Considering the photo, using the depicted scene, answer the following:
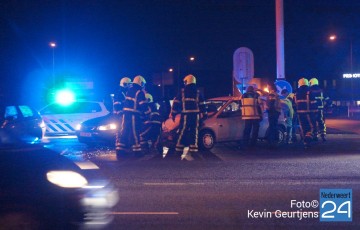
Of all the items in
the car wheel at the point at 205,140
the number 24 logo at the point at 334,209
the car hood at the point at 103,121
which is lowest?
the number 24 logo at the point at 334,209

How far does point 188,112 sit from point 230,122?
1.93 m

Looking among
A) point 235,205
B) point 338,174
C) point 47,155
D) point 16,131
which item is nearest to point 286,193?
point 235,205

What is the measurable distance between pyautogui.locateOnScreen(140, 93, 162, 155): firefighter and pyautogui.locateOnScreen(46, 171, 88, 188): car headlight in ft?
28.3

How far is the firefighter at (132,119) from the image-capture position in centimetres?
1345

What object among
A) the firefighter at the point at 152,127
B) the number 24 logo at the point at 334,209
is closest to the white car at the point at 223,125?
the firefighter at the point at 152,127

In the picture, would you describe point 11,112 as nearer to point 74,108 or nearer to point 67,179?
point 74,108

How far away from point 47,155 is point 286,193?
435 cm

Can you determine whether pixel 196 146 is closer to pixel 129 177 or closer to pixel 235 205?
pixel 129 177

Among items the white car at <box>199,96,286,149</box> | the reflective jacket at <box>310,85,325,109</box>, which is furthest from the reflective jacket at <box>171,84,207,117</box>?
the reflective jacket at <box>310,85,325,109</box>

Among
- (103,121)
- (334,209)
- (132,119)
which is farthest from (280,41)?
(334,209)

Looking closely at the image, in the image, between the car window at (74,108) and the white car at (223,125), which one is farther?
the car window at (74,108)

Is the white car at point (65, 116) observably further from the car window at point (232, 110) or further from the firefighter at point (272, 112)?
the firefighter at point (272, 112)

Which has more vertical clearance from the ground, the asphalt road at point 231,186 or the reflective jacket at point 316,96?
the reflective jacket at point 316,96

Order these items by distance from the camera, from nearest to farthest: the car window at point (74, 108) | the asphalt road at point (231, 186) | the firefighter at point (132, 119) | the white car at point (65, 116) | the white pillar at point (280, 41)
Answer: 1. the asphalt road at point (231, 186)
2. the firefighter at point (132, 119)
3. the white car at point (65, 116)
4. the car window at point (74, 108)
5. the white pillar at point (280, 41)
